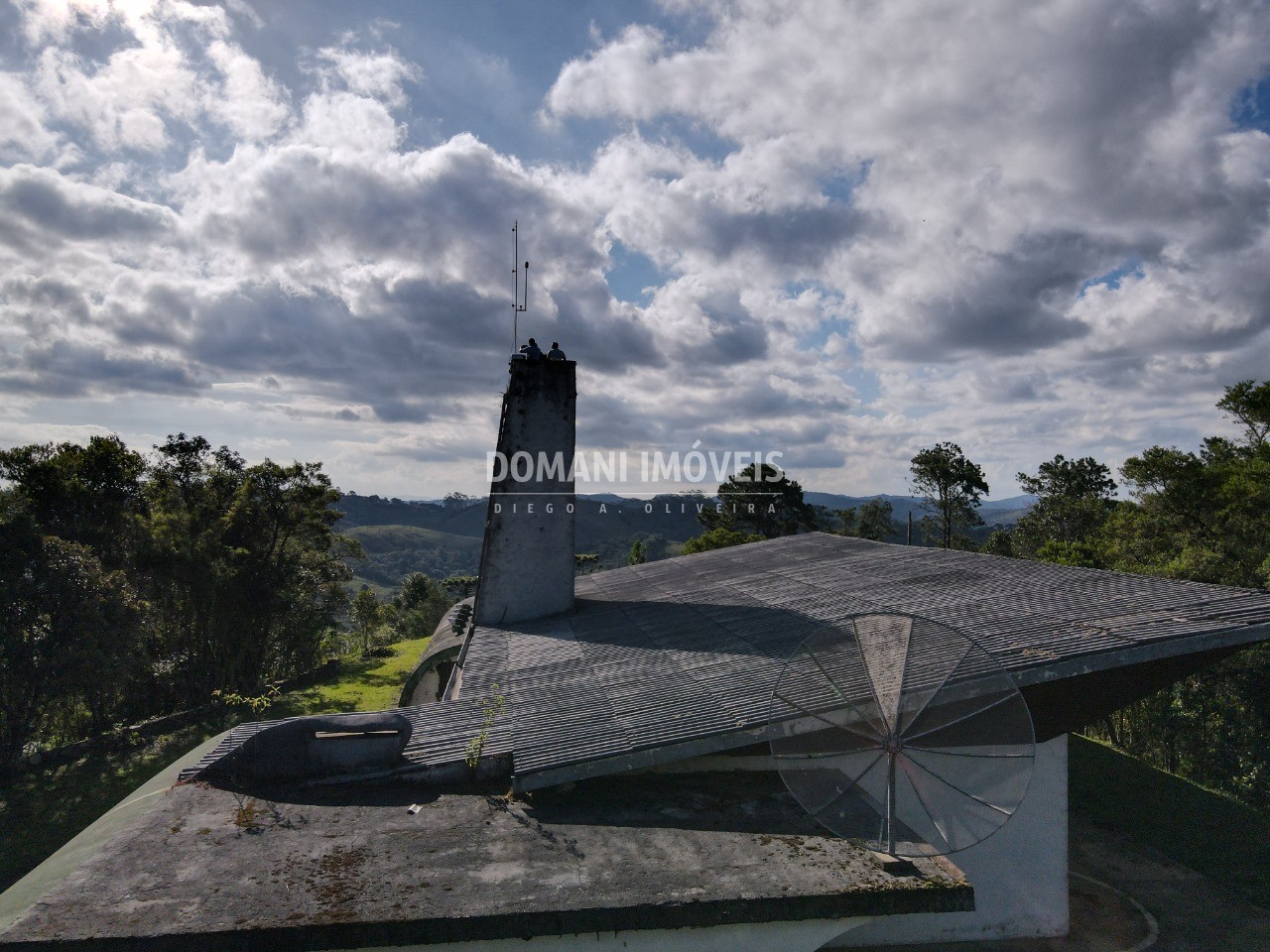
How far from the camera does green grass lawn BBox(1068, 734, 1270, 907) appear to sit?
13523 millimetres

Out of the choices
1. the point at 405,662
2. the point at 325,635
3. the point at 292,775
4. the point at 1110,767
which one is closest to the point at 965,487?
the point at 1110,767

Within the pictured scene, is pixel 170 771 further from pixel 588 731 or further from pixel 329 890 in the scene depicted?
pixel 588 731

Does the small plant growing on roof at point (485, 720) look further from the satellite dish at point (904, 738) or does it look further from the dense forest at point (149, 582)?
the dense forest at point (149, 582)

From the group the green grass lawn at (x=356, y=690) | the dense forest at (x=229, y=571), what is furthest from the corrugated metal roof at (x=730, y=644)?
the green grass lawn at (x=356, y=690)

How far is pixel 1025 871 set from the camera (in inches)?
371

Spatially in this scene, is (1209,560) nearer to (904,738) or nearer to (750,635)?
(750,635)

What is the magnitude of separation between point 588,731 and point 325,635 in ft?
122

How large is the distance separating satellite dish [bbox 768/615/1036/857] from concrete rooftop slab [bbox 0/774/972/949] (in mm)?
449

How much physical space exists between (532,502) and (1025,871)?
11904 millimetres

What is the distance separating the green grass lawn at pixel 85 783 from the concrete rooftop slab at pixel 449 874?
38.1ft

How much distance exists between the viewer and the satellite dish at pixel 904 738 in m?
6.85

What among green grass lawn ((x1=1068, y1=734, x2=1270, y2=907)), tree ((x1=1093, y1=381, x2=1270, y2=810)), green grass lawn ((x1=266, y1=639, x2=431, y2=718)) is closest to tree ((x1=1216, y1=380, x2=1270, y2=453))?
tree ((x1=1093, y1=381, x2=1270, y2=810))

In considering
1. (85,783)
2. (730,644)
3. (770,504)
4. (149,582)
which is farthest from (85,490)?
(770,504)

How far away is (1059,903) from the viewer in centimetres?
949
